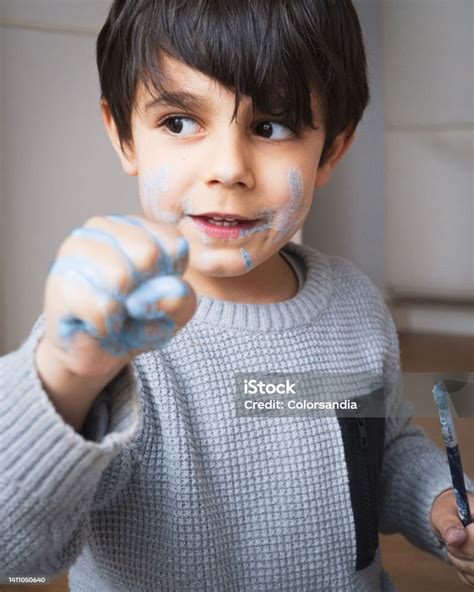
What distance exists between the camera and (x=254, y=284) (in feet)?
1.48

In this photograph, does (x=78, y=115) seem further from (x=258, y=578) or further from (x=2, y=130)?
(x=258, y=578)

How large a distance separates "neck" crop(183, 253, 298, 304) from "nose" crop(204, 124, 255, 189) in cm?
7

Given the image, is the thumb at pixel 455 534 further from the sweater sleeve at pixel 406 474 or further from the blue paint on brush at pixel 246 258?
the blue paint on brush at pixel 246 258

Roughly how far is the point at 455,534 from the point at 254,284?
17 centimetres

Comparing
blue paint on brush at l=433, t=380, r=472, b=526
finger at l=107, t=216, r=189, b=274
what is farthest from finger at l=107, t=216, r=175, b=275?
blue paint on brush at l=433, t=380, r=472, b=526

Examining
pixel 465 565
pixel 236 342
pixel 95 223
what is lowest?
pixel 465 565

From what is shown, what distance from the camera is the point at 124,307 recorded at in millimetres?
222

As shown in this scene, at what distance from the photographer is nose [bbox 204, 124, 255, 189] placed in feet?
1.21

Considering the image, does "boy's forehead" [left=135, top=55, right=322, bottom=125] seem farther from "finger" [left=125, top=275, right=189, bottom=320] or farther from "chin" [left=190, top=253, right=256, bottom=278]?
"finger" [left=125, top=275, right=189, bottom=320]

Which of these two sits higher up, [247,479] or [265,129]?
[265,129]

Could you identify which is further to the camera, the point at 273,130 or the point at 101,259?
the point at 273,130

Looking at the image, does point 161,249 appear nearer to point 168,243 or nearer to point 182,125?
point 168,243


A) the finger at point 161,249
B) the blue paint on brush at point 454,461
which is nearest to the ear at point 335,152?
the blue paint on brush at point 454,461

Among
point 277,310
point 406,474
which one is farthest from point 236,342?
point 406,474
